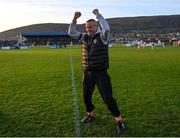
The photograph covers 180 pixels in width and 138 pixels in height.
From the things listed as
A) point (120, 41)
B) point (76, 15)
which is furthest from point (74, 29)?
point (120, 41)

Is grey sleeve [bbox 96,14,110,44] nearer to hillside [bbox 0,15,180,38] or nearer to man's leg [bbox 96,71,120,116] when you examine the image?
man's leg [bbox 96,71,120,116]

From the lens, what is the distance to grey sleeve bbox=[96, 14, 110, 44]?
8742 mm

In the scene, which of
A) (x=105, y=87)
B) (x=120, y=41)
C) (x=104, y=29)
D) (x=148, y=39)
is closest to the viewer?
(x=104, y=29)

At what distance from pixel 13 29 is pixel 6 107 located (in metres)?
168

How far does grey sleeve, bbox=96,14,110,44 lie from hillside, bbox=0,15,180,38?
472 feet

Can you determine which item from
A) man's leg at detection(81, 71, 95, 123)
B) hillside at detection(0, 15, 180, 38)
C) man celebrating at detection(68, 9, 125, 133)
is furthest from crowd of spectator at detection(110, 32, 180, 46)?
man celebrating at detection(68, 9, 125, 133)

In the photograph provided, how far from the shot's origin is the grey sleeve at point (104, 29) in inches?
344

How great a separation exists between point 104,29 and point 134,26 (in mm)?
157566

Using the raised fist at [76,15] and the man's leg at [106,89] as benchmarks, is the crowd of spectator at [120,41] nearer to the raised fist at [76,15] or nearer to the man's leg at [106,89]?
the raised fist at [76,15]

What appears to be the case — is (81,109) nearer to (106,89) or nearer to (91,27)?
(106,89)

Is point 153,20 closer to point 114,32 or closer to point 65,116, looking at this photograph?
point 114,32

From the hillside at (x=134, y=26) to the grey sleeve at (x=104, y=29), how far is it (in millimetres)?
143832

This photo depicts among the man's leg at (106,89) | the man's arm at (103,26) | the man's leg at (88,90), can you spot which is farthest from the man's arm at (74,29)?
the man's leg at (106,89)

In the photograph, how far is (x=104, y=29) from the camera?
28.6 ft
